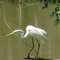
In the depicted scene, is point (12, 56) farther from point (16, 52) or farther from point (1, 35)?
point (1, 35)

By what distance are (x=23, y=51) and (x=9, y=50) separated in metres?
0.31

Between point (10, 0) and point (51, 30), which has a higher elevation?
point (10, 0)

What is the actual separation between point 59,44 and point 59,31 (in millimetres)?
1899

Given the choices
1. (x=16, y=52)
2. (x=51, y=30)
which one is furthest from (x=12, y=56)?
(x=51, y=30)

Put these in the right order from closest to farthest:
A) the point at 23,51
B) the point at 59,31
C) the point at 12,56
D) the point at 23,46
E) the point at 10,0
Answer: the point at 12,56 → the point at 23,51 → the point at 23,46 → the point at 59,31 → the point at 10,0

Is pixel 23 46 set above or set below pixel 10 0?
below

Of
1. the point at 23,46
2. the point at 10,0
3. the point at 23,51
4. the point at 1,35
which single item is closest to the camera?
the point at 23,51

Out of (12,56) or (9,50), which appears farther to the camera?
(9,50)

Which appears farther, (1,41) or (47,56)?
(1,41)

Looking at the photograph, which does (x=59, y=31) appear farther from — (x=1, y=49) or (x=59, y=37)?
(x=1, y=49)

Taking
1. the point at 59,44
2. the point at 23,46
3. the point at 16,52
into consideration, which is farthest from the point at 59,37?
the point at 16,52

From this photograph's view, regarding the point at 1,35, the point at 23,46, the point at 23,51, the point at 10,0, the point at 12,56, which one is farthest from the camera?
the point at 10,0

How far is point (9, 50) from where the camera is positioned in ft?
19.9

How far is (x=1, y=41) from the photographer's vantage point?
6863 millimetres
